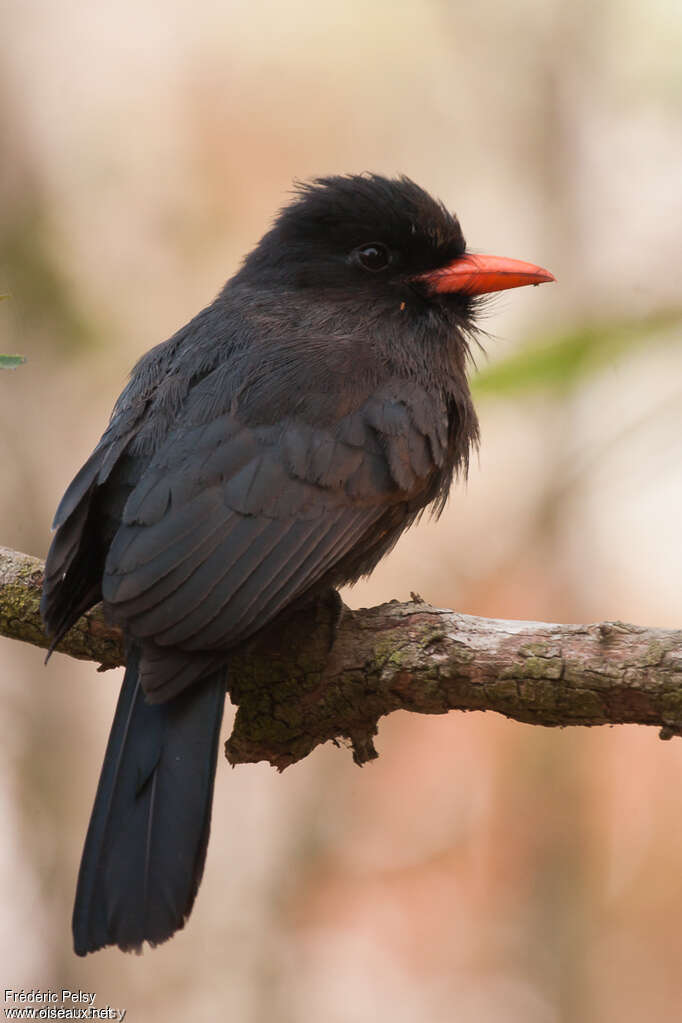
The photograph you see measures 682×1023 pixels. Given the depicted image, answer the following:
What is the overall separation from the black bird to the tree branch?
0.17 m

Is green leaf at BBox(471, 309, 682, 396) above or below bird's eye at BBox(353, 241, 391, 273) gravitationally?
below

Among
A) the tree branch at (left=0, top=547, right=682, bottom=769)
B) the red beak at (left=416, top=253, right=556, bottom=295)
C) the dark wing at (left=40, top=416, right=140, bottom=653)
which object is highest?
the red beak at (left=416, top=253, right=556, bottom=295)

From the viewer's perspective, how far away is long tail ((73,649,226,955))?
267 centimetres

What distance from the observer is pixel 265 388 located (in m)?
3.16

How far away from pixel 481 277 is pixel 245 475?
1.15 m

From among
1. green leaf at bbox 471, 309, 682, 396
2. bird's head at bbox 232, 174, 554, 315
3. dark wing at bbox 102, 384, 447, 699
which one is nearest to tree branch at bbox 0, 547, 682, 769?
dark wing at bbox 102, 384, 447, 699

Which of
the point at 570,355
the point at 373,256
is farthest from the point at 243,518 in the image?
the point at 373,256

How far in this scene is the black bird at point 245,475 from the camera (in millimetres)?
2771

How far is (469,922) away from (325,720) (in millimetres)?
2934

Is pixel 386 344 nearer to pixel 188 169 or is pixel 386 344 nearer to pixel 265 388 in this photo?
pixel 265 388

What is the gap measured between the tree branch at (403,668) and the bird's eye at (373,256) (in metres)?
1.13

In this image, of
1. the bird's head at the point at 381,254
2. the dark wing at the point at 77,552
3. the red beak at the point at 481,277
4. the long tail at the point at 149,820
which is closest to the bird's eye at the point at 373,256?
the bird's head at the point at 381,254

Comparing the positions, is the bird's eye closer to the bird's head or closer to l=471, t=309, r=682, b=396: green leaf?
the bird's head

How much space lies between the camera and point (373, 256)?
373 cm
